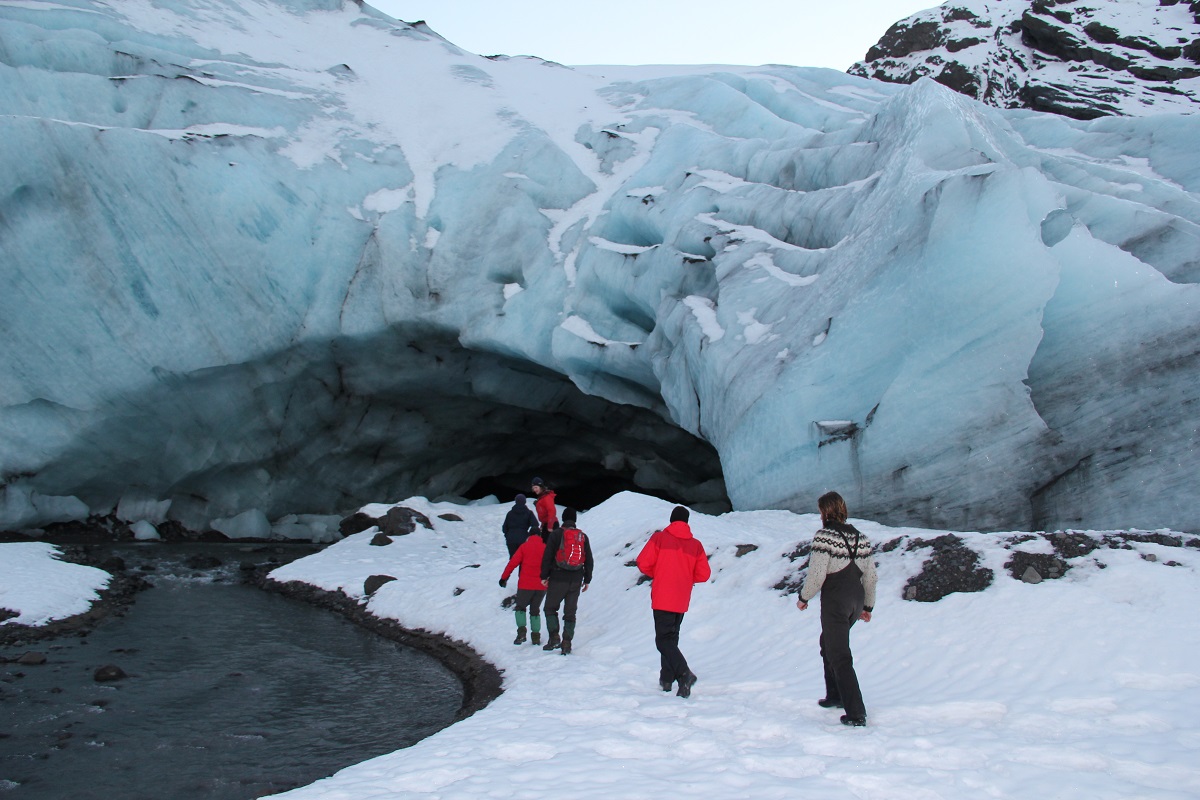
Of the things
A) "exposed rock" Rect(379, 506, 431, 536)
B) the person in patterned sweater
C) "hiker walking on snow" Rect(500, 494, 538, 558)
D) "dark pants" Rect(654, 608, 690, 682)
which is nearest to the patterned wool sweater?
the person in patterned sweater

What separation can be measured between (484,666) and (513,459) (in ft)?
72.1

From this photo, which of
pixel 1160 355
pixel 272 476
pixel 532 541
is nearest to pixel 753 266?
pixel 1160 355

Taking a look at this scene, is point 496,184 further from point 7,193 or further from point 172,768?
point 172,768

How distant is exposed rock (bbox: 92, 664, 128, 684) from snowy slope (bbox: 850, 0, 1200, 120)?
3733cm

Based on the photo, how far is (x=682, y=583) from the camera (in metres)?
6.63

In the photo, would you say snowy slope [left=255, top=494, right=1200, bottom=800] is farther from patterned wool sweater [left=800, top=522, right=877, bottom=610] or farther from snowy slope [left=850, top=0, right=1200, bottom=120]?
snowy slope [left=850, top=0, right=1200, bottom=120]

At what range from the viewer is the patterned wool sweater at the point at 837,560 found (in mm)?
5520

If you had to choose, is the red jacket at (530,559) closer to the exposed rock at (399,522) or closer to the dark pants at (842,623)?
the dark pants at (842,623)

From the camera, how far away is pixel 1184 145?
1659cm

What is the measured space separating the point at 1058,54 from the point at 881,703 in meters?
41.0

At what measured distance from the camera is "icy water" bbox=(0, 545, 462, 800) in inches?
258

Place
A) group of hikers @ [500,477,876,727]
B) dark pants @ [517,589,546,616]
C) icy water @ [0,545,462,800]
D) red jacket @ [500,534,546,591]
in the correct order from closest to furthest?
group of hikers @ [500,477,876,727], icy water @ [0,545,462,800], red jacket @ [500,534,546,591], dark pants @ [517,589,546,616]

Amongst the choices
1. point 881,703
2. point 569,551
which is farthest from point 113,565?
point 881,703

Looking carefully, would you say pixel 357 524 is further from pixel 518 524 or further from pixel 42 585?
pixel 518 524
